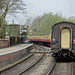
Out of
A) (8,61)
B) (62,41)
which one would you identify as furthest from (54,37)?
(8,61)

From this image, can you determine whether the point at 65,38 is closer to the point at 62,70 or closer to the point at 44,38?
the point at 62,70

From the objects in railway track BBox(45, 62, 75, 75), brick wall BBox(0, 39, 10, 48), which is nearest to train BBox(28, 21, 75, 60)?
railway track BBox(45, 62, 75, 75)

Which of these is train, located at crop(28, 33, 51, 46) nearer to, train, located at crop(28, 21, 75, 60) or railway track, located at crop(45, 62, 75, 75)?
train, located at crop(28, 21, 75, 60)

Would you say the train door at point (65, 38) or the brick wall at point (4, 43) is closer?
the train door at point (65, 38)

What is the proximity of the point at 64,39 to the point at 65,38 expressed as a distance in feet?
0.36

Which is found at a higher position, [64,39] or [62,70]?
[64,39]

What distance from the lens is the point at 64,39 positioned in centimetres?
1085

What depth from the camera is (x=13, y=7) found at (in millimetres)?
19625

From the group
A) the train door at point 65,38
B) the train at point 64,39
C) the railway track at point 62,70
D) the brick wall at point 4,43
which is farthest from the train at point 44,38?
the railway track at point 62,70

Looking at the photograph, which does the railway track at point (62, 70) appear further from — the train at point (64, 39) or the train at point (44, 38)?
the train at point (44, 38)

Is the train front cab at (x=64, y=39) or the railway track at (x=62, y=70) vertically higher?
the train front cab at (x=64, y=39)

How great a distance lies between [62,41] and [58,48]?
2.10 feet

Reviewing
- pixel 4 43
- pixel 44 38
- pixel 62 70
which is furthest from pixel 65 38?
pixel 44 38

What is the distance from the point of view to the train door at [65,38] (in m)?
10.8
